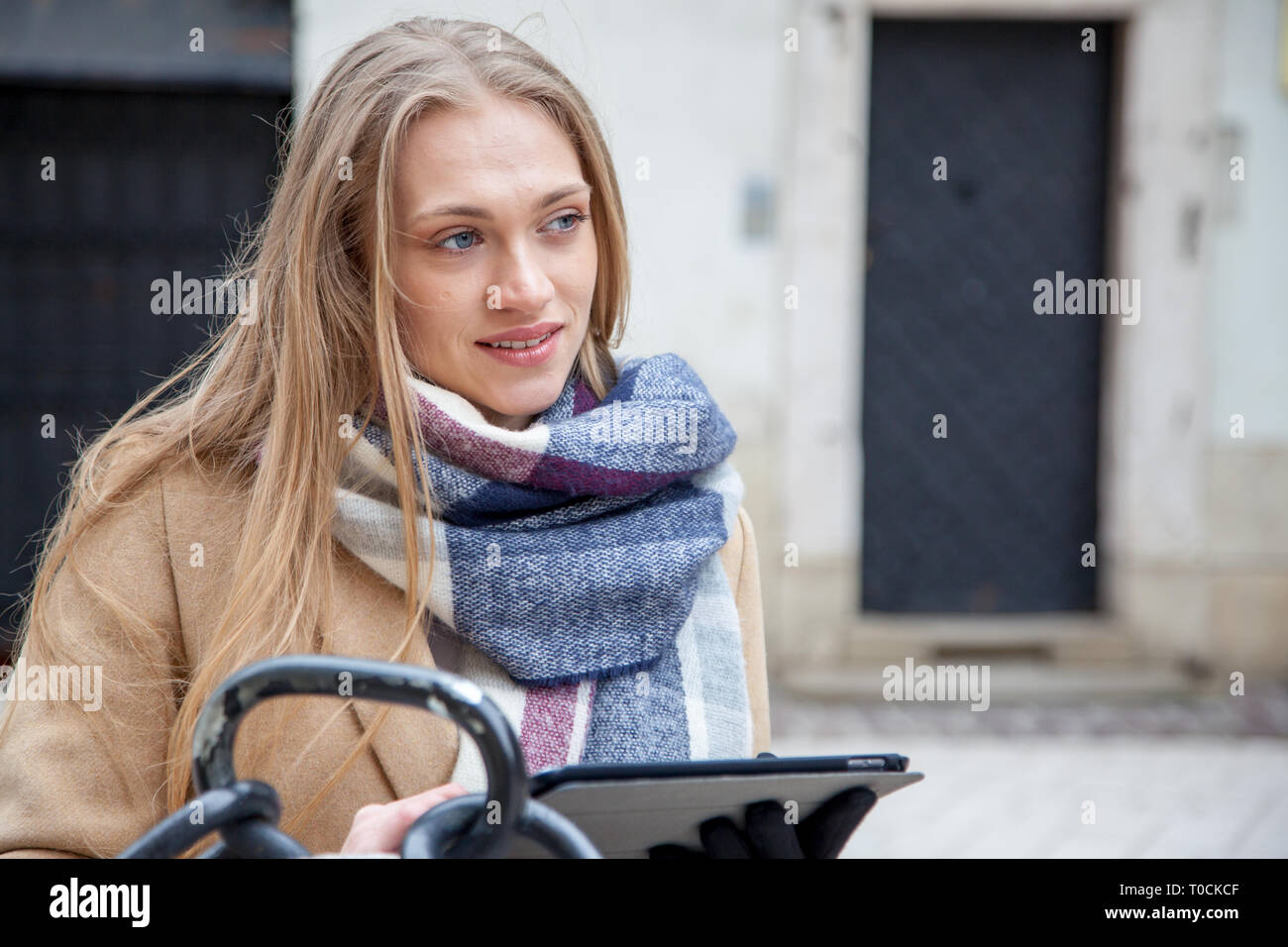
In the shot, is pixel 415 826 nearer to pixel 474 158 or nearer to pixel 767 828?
pixel 767 828

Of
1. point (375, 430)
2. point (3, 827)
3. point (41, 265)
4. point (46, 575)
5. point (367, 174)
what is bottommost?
point (3, 827)

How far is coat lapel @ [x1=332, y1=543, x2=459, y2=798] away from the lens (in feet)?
5.41

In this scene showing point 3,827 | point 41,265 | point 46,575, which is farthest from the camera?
point 41,265

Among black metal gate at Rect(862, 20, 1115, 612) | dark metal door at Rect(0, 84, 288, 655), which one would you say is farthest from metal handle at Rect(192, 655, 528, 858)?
black metal gate at Rect(862, 20, 1115, 612)

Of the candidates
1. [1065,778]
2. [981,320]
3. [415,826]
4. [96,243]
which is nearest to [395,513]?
[415,826]

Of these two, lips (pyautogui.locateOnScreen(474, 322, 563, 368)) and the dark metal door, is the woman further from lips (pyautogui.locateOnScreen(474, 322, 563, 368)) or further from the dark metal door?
the dark metal door

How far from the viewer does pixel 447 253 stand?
5.75 feet

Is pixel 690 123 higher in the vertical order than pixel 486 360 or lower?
higher

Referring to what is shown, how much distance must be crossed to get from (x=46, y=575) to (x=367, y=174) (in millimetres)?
682

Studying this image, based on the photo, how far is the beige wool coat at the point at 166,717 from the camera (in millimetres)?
1557

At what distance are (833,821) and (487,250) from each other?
88 cm

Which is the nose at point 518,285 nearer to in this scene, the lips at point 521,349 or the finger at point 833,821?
the lips at point 521,349
